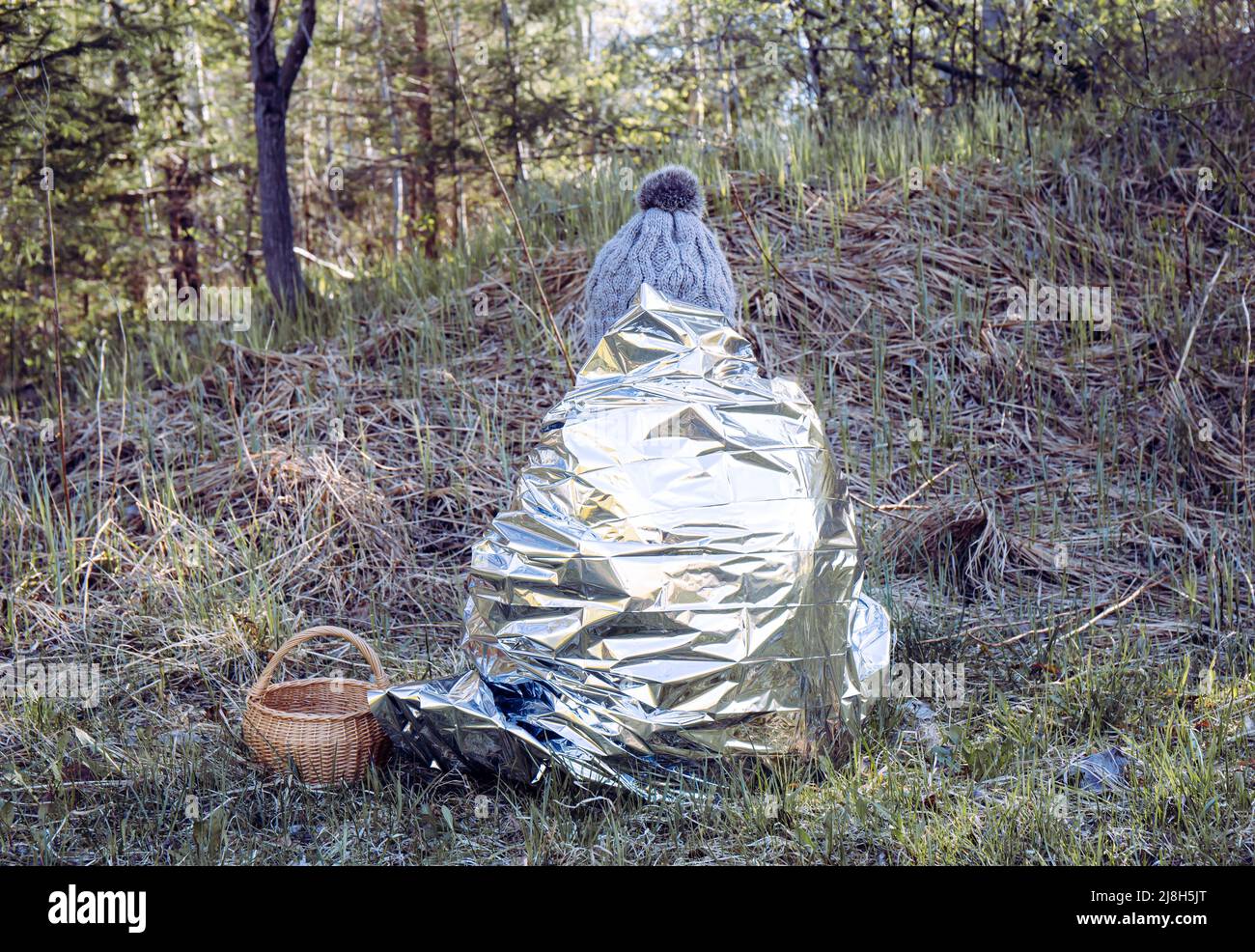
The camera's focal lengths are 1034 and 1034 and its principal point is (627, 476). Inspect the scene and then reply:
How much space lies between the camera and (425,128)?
1112cm

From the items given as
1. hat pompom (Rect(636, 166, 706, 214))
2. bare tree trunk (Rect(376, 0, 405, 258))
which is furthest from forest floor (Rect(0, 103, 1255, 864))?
bare tree trunk (Rect(376, 0, 405, 258))

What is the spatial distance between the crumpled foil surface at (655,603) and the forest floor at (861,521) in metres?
0.14

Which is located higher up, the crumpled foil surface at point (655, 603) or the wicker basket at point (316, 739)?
the crumpled foil surface at point (655, 603)

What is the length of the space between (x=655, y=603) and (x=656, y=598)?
0.01 m

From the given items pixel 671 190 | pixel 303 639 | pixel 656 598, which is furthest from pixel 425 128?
pixel 656 598

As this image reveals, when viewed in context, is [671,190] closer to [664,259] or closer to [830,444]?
[664,259]

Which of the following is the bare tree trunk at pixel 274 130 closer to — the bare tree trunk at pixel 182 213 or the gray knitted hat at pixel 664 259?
the gray knitted hat at pixel 664 259

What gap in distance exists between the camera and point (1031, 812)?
229 centimetres

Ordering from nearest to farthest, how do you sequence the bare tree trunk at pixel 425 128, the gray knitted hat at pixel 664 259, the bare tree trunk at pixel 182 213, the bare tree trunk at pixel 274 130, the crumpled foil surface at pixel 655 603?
the crumpled foil surface at pixel 655 603
the gray knitted hat at pixel 664 259
the bare tree trunk at pixel 274 130
the bare tree trunk at pixel 425 128
the bare tree trunk at pixel 182 213

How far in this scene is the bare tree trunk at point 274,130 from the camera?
6.33m

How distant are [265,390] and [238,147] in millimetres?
8566

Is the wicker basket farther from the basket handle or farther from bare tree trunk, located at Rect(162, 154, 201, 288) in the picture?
bare tree trunk, located at Rect(162, 154, 201, 288)

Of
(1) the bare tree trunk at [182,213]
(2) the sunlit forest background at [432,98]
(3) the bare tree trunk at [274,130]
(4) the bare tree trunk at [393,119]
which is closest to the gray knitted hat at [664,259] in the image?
(2) the sunlit forest background at [432,98]
